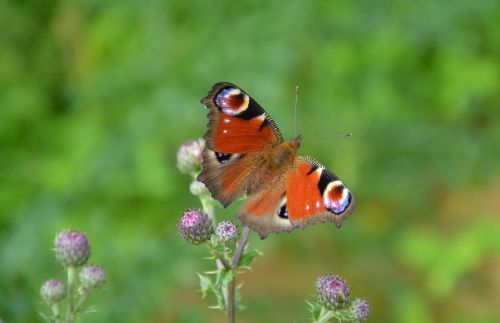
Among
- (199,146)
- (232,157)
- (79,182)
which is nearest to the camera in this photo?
(232,157)

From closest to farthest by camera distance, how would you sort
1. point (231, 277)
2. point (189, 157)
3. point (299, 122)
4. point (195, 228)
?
1. point (231, 277)
2. point (195, 228)
3. point (189, 157)
4. point (299, 122)

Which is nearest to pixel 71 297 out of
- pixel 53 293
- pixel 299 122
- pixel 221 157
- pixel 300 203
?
pixel 53 293

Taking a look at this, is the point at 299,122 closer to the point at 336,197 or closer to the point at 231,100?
the point at 231,100

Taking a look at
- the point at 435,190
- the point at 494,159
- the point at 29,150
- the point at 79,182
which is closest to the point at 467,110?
the point at 494,159

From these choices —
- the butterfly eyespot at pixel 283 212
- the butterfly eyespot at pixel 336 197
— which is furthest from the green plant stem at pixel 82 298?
the butterfly eyespot at pixel 336 197

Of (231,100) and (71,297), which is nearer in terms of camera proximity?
(71,297)

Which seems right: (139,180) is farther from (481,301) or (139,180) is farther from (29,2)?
(481,301)
